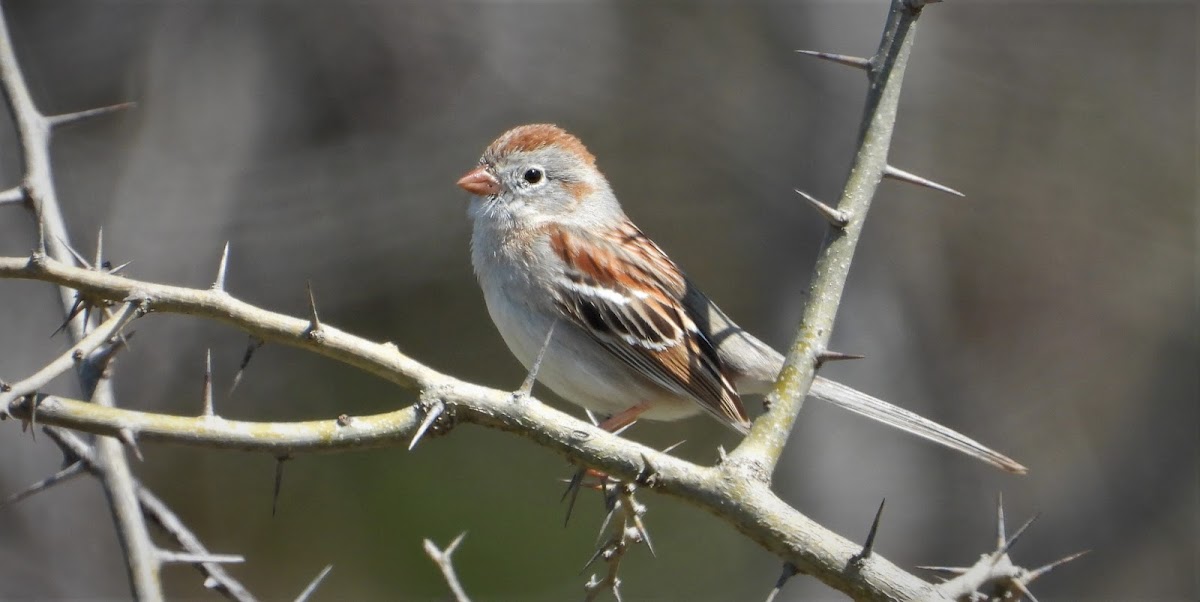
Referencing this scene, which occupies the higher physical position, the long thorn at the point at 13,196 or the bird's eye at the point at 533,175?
the bird's eye at the point at 533,175

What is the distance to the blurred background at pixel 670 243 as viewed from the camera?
5629 millimetres

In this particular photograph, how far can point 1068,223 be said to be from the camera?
21.9 ft

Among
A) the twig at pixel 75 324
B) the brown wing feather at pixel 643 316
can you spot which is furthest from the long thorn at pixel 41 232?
the brown wing feather at pixel 643 316

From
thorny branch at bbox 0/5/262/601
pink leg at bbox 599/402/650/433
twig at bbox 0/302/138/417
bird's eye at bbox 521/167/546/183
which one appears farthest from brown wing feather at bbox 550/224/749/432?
twig at bbox 0/302/138/417

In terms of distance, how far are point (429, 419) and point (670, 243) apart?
16.1 feet

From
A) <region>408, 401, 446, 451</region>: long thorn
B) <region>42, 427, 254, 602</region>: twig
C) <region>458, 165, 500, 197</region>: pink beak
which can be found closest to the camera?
<region>408, 401, 446, 451</region>: long thorn

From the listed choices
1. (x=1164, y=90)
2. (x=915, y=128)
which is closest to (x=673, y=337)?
(x=915, y=128)

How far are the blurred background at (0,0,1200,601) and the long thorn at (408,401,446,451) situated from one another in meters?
3.69

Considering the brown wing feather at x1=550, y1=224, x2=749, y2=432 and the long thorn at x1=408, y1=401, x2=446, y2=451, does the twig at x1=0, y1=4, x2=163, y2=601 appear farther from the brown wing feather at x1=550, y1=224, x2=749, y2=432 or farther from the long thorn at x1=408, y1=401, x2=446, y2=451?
the brown wing feather at x1=550, y1=224, x2=749, y2=432

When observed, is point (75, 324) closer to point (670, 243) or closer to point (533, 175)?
point (533, 175)

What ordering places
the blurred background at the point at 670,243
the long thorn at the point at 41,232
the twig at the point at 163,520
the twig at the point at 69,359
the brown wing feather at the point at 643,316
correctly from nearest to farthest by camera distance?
the twig at the point at 69,359
the long thorn at the point at 41,232
the twig at the point at 163,520
the brown wing feather at the point at 643,316
the blurred background at the point at 670,243

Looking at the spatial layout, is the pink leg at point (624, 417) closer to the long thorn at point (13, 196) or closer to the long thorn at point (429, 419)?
the long thorn at point (429, 419)

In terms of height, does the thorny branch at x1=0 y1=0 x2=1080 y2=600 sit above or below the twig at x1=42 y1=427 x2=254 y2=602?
above

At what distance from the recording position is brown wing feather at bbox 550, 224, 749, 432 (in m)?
3.28
